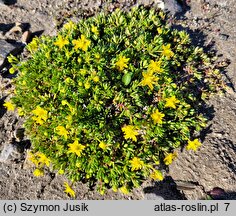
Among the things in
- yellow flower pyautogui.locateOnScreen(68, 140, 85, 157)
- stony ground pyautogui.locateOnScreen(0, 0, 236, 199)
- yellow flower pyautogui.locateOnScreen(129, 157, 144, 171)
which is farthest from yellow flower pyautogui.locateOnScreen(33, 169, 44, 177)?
yellow flower pyautogui.locateOnScreen(129, 157, 144, 171)

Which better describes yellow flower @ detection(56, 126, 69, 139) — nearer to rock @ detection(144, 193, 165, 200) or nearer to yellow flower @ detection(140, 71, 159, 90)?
yellow flower @ detection(140, 71, 159, 90)

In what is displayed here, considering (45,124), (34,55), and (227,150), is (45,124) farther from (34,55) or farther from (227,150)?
(227,150)

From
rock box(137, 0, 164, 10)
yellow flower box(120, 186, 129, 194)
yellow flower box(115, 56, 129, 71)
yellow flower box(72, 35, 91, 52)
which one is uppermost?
rock box(137, 0, 164, 10)

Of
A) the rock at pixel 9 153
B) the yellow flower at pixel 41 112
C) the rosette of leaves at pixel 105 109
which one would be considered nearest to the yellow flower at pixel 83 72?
the rosette of leaves at pixel 105 109

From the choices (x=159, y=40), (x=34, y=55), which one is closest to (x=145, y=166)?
(x=159, y=40)

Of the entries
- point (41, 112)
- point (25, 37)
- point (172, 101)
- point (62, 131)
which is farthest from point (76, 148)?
point (25, 37)

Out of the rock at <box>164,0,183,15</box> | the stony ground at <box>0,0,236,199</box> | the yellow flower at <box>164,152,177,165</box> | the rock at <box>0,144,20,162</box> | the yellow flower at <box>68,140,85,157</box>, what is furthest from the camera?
the rock at <box>164,0,183,15</box>
